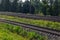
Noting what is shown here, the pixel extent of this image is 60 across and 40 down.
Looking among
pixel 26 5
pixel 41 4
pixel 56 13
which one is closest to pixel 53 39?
pixel 56 13

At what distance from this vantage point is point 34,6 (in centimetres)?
6756

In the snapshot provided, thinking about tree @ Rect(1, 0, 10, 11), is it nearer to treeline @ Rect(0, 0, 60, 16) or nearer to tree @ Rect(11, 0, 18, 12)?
treeline @ Rect(0, 0, 60, 16)

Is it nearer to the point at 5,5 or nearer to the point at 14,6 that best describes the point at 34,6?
the point at 14,6

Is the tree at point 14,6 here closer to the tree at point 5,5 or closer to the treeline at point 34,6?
the treeline at point 34,6

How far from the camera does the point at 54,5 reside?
5688 cm

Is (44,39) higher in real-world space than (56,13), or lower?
higher

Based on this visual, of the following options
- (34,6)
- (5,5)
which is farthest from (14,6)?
(34,6)

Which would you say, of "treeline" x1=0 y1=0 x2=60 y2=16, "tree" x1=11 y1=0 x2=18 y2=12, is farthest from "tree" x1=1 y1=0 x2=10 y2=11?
"tree" x1=11 y1=0 x2=18 y2=12

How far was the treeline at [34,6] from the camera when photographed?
5481 centimetres

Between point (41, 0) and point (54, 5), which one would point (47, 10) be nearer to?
point (54, 5)

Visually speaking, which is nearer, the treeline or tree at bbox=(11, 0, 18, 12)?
the treeline

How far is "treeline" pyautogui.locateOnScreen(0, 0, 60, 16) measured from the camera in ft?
180

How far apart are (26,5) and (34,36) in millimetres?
54259

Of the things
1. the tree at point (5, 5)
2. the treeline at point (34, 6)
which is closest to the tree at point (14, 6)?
the treeline at point (34, 6)
